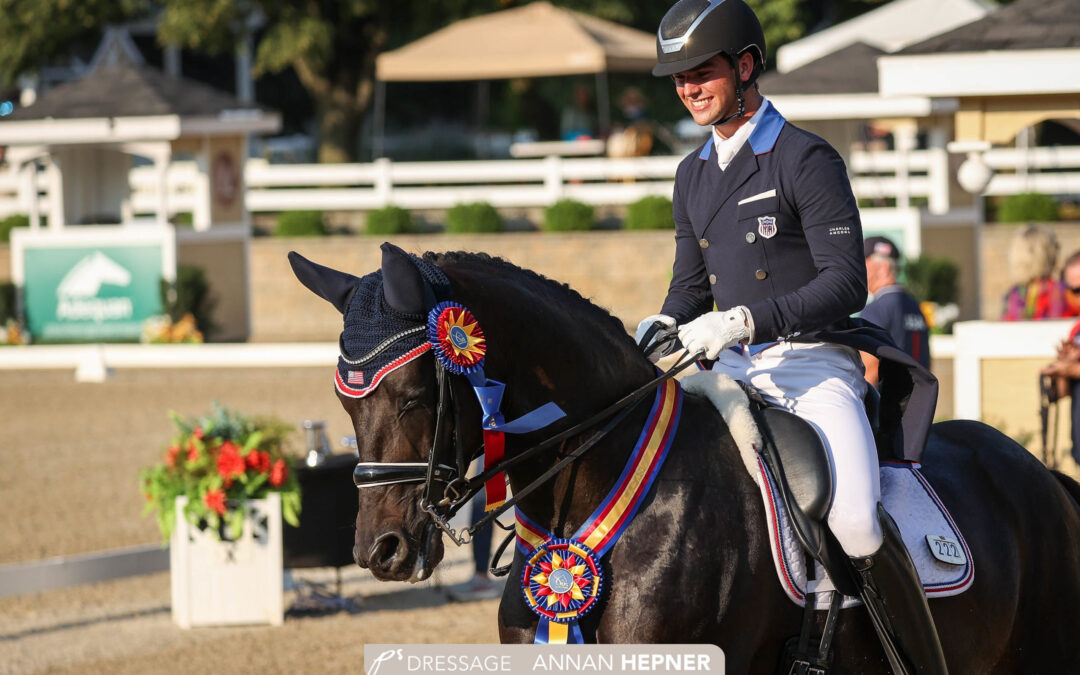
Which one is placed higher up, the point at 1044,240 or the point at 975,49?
the point at 975,49

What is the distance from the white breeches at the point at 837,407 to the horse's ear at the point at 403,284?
1.15m

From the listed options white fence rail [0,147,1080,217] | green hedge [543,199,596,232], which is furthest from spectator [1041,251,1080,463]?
green hedge [543,199,596,232]

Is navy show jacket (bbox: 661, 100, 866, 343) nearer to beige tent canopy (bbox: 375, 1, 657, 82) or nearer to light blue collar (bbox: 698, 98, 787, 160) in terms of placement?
light blue collar (bbox: 698, 98, 787, 160)

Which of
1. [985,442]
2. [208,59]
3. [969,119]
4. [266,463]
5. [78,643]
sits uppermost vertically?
[208,59]

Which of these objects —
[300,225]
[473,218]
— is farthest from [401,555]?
[300,225]

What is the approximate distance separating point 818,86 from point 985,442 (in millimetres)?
16583

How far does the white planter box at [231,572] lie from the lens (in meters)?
8.22

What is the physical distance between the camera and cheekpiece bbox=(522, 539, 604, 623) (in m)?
3.48

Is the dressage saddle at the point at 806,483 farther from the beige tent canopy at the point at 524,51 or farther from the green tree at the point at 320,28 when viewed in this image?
the green tree at the point at 320,28

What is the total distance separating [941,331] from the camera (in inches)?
736

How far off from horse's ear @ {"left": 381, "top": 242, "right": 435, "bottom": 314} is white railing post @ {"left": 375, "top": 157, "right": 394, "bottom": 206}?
71.8 feet

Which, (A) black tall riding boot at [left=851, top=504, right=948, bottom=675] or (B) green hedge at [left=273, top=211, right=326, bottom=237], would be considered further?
(B) green hedge at [left=273, top=211, right=326, bottom=237]

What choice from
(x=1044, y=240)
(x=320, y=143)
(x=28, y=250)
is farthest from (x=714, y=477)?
(x=320, y=143)

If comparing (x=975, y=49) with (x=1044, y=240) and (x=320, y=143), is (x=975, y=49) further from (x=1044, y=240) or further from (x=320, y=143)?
(x=320, y=143)
